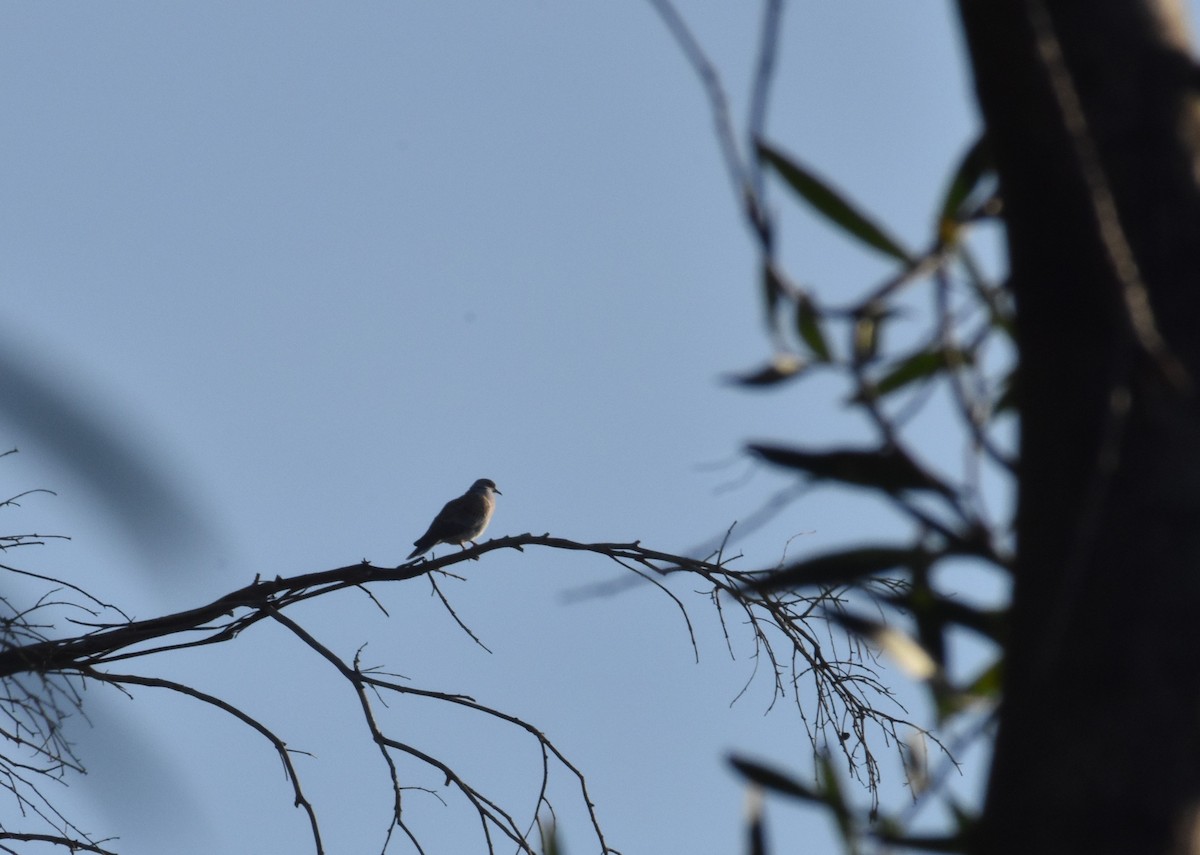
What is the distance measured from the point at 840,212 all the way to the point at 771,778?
1.95ft

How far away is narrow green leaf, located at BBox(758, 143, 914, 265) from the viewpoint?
1.23m

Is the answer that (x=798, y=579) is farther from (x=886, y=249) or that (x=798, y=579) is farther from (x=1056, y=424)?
(x=886, y=249)

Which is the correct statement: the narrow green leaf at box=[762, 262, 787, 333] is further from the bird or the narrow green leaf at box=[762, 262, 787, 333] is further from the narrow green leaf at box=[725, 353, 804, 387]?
the bird

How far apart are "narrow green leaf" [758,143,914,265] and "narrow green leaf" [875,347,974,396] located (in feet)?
0.41

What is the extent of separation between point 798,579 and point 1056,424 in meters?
0.27

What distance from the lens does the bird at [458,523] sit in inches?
332

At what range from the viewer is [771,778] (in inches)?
37.5

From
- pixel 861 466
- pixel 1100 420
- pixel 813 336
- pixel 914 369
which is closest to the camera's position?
pixel 1100 420

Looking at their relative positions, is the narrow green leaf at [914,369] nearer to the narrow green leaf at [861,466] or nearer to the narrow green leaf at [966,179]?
the narrow green leaf at [966,179]

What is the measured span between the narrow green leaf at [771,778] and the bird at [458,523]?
290 inches

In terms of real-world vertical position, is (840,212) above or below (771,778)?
above

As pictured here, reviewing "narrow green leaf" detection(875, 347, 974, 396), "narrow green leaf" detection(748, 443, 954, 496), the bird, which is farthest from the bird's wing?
"narrow green leaf" detection(748, 443, 954, 496)

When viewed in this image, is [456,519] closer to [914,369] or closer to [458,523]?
[458,523]

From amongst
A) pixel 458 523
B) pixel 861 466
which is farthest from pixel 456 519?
pixel 861 466
